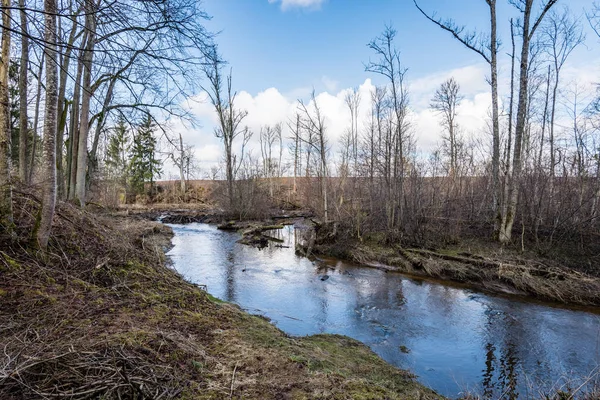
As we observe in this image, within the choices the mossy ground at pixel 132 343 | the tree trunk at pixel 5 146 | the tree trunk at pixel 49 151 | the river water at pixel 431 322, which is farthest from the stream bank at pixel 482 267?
the tree trunk at pixel 5 146

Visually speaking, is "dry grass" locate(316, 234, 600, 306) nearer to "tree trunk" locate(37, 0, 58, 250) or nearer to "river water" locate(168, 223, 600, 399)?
"river water" locate(168, 223, 600, 399)

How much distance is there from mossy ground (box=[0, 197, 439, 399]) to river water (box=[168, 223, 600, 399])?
126 centimetres

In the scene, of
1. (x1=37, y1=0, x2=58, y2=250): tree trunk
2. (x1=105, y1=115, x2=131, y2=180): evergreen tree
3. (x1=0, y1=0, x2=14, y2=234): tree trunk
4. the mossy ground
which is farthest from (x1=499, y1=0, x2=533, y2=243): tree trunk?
(x1=105, y1=115, x2=131, y2=180): evergreen tree

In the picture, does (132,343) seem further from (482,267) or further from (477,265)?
(477,265)

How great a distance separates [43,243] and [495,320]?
933cm

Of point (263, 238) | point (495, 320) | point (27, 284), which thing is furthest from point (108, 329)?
point (263, 238)

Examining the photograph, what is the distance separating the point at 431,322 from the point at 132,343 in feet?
22.1

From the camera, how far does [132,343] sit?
3041 millimetres

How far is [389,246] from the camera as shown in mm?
14203

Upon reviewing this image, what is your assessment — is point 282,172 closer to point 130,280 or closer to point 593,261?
point 593,261

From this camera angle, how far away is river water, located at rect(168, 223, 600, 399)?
17.5 ft

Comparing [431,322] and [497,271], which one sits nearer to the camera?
[431,322]

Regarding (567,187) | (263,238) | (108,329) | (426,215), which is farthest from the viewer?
(263,238)

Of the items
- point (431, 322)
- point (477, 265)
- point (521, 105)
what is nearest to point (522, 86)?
point (521, 105)
